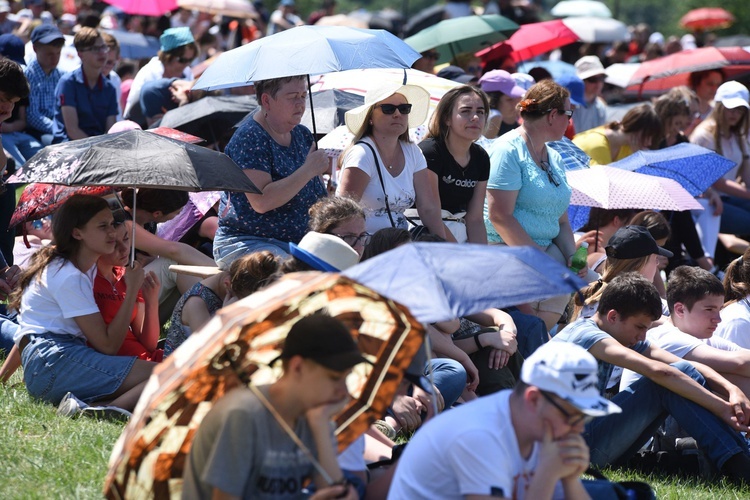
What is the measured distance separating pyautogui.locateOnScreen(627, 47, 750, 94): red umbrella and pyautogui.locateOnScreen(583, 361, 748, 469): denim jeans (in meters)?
7.60

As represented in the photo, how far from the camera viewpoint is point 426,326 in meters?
3.80

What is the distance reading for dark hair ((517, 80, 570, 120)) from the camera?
6.98 metres

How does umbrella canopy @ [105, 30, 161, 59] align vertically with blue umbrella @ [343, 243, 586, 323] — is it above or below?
below

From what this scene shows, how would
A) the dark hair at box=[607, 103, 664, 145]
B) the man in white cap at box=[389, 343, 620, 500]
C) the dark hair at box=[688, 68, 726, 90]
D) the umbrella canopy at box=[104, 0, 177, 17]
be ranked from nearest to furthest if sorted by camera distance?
the man in white cap at box=[389, 343, 620, 500]
the dark hair at box=[607, 103, 664, 145]
the dark hair at box=[688, 68, 726, 90]
the umbrella canopy at box=[104, 0, 177, 17]

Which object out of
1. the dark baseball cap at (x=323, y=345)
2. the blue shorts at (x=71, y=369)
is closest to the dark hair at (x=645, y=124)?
the blue shorts at (x=71, y=369)

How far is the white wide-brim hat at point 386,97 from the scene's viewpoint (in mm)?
6414

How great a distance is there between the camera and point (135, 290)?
17.6 ft

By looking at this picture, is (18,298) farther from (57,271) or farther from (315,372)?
(315,372)

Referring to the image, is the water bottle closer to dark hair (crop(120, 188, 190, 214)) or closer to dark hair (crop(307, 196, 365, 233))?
dark hair (crop(307, 196, 365, 233))

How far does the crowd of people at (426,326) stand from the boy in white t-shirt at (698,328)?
0.01m

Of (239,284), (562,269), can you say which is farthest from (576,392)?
(239,284)

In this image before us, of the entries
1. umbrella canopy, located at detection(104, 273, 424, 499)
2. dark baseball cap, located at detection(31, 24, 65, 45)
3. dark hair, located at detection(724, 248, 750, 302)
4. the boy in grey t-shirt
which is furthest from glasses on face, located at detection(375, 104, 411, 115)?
dark baseball cap, located at detection(31, 24, 65, 45)

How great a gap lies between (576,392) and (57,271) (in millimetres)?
3062

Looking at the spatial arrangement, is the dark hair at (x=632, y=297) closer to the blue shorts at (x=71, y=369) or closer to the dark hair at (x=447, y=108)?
the dark hair at (x=447, y=108)
